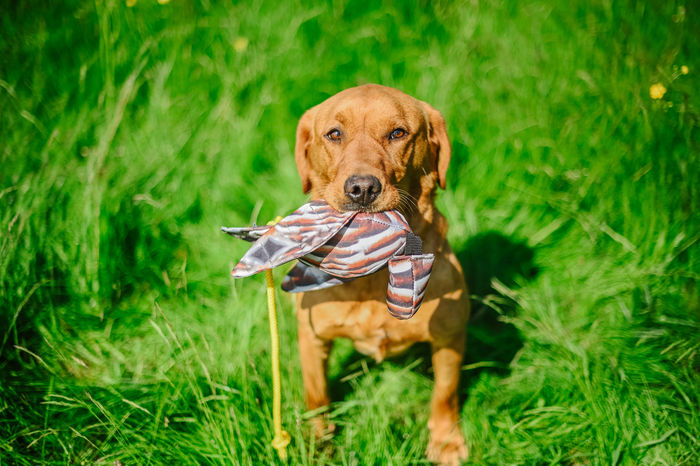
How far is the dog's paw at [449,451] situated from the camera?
99.6 inches

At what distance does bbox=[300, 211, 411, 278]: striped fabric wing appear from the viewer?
1732mm

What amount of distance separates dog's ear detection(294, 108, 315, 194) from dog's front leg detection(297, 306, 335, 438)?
27.4 inches

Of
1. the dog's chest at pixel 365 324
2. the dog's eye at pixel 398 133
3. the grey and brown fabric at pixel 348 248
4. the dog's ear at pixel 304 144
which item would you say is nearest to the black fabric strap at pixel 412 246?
the grey and brown fabric at pixel 348 248

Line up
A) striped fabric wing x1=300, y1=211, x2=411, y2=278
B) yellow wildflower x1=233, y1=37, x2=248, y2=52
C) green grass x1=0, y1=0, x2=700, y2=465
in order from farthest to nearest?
1. yellow wildflower x1=233, y1=37, x2=248, y2=52
2. green grass x1=0, y1=0, x2=700, y2=465
3. striped fabric wing x1=300, y1=211, x2=411, y2=278

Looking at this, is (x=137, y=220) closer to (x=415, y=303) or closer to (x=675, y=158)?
(x=415, y=303)

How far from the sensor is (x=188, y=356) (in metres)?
2.51

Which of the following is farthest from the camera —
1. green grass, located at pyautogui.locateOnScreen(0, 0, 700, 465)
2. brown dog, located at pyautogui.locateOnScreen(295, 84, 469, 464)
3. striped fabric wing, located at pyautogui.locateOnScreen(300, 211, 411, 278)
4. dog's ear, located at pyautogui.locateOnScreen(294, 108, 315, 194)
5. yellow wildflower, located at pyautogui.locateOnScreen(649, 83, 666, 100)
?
yellow wildflower, located at pyautogui.locateOnScreen(649, 83, 666, 100)

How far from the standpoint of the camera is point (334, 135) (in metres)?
2.29

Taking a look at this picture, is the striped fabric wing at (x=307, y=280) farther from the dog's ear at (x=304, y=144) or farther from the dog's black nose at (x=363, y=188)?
the dog's ear at (x=304, y=144)

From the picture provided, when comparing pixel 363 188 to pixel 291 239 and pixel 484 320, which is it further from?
pixel 484 320

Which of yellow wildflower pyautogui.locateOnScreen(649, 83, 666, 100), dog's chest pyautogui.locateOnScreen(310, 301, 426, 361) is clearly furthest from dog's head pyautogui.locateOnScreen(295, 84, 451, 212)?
yellow wildflower pyautogui.locateOnScreen(649, 83, 666, 100)

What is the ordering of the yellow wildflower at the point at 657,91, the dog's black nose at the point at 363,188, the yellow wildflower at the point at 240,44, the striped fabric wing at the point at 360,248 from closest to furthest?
1. the striped fabric wing at the point at 360,248
2. the dog's black nose at the point at 363,188
3. the yellow wildflower at the point at 657,91
4. the yellow wildflower at the point at 240,44

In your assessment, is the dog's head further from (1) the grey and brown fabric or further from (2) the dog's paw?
(2) the dog's paw

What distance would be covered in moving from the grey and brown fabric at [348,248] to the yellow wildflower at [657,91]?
7.78 ft
